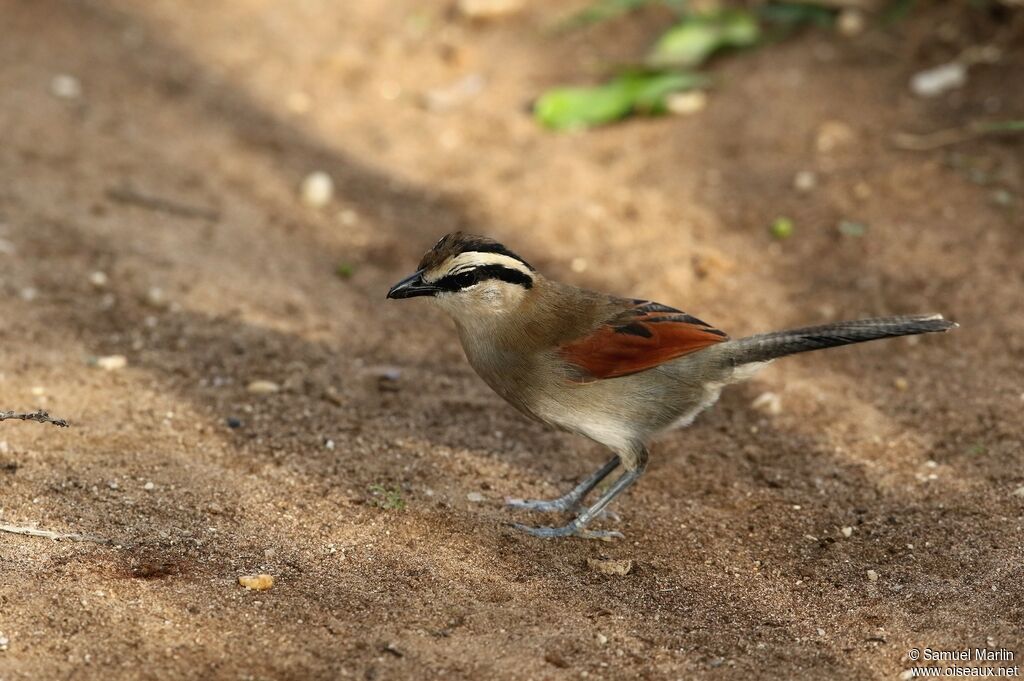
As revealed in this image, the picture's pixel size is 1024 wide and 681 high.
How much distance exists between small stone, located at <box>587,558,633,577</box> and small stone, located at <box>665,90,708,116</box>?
593 cm

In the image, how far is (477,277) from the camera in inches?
223

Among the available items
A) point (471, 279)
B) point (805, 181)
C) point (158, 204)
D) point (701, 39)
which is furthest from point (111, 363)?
point (701, 39)

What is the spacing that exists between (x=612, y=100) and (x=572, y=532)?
5834mm

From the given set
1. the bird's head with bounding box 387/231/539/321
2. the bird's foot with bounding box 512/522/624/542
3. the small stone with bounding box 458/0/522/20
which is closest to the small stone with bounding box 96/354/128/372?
the bird's head with bounding box 387/231/539/321

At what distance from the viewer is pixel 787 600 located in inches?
199

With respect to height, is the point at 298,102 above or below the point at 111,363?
below

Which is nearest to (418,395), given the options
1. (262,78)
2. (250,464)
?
(250,464)

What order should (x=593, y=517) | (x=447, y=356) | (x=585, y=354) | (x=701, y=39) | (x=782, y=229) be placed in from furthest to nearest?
(x=701, y=39) → (x=782, y=229) → (x=447, y=356) → (x=593, y=517) → (x=585, y=354)

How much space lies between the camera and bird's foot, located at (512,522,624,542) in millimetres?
5570

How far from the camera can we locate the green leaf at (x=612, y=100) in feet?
34.1

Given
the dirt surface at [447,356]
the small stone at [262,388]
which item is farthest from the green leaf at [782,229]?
the small stone at [262,388]

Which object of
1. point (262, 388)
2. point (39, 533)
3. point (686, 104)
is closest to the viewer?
point (39, 533)

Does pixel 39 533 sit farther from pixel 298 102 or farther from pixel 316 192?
pixel 298 102

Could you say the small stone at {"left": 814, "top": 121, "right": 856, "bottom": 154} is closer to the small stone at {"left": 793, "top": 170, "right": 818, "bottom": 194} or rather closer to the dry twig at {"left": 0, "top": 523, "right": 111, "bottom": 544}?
the small stone at {"left": 793, "top": 170, "right": 818, "bottom": 194}
